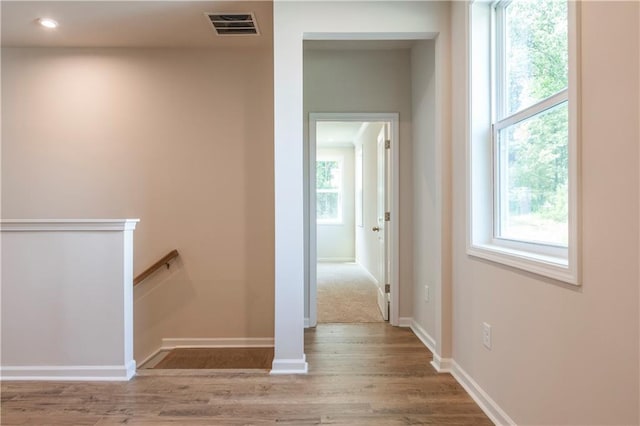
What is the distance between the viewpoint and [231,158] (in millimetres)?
3326

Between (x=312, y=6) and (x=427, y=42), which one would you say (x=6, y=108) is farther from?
(x=427, y=42)

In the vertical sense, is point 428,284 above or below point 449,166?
below

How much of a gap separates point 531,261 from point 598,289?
36 centimetres

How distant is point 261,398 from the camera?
2125 millimetres

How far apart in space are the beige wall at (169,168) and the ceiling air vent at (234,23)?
34cm

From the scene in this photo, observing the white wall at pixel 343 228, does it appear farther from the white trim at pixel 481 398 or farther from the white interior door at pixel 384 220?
the white trim at pixel 481 398

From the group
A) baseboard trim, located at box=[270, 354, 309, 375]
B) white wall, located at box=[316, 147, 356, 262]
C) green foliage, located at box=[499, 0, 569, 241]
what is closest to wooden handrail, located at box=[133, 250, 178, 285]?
baseboard trim, located at box=[270, 354, 309, 375]

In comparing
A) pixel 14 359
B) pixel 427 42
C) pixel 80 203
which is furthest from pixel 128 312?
pixel 427 42

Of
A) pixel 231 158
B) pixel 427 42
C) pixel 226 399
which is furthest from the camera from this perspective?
pixel 231 158

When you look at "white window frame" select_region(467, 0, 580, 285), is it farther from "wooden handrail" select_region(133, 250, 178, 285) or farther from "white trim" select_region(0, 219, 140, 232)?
"wooden handrail" select_region(133, 250, 178, 285)

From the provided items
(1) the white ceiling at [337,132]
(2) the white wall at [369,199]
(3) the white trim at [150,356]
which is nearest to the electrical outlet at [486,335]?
(3) the white trim at [150,356]

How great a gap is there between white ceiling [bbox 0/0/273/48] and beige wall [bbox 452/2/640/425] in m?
2.12

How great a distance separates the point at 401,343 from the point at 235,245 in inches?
67.1

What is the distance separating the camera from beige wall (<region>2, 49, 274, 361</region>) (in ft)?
10.9
